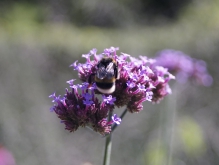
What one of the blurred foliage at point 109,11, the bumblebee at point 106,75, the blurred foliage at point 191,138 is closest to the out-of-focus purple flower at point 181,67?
the blurred foliage at point 191,138

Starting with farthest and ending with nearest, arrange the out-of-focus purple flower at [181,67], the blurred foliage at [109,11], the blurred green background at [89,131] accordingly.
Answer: the blurred foliage at [109,11] < the blurred green background at [89,131] < the out-of-focus purple flower at [181,67]

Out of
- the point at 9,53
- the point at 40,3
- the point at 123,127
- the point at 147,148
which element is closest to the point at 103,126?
the point at 147,148

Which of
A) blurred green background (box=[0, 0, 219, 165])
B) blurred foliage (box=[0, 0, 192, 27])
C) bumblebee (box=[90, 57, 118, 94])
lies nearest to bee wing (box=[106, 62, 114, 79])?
bumblebee (box=[90, 57, 118, 94])

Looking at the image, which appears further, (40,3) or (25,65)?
(40,3)

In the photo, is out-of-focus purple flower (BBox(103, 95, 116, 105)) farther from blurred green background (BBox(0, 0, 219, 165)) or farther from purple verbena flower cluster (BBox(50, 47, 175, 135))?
blurred green background (BBox(0, 0, 219, 165))

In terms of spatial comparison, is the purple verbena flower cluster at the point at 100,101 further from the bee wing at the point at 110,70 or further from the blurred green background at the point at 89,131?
the blurred green background at the point at 89,131

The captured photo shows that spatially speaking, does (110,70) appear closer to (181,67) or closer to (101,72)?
(101,72)

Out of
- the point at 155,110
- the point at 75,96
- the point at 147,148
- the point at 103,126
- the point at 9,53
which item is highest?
the point at 9,53

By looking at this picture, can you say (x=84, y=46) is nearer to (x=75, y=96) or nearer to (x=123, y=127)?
(x=123, y=127)
